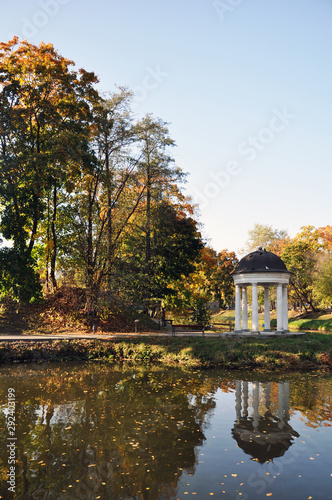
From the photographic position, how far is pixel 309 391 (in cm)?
1490

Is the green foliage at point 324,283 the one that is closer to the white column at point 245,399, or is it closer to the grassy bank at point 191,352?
the grassy bank at point 191,352

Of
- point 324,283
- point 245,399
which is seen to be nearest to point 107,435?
point 245,399

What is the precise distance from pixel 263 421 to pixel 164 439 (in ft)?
10.7

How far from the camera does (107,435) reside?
9.59 meters

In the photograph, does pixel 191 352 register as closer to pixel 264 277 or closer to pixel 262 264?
A: pixel 264 277

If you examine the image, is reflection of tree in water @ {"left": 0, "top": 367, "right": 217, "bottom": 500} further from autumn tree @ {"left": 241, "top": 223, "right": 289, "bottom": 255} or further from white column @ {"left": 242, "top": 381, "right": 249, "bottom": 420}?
autumn tree @ {"left": 241, "top": 223, "right": 289, "bottom": 255}

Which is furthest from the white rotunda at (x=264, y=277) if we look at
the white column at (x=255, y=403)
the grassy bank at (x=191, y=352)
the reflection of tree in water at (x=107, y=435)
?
the reflection of tree in water at (x=107, y=435)

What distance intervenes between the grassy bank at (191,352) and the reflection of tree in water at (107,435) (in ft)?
15.5

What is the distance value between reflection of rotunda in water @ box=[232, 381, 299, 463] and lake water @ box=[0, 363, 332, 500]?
0.10ft

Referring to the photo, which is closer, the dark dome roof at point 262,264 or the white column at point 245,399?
the white column at point 245,399

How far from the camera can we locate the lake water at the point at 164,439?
23.1 feet

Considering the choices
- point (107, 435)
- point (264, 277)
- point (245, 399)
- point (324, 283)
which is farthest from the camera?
point (324, 283)

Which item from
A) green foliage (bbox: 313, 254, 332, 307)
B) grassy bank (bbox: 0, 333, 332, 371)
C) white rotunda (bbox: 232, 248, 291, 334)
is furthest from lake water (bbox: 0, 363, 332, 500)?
green foliage (bbox: 313, 254, 332, 307)

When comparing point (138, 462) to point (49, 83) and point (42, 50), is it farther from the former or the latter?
point (42, 50)
